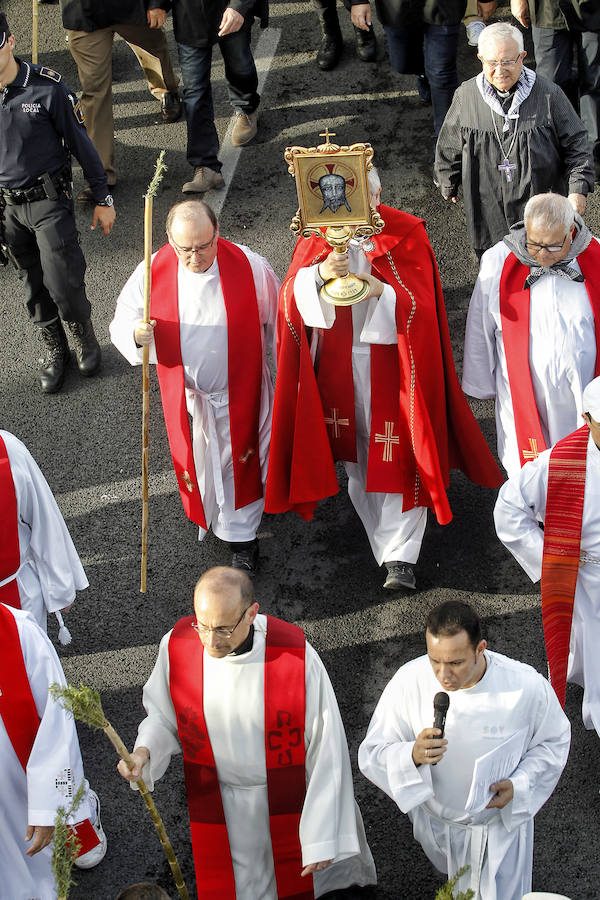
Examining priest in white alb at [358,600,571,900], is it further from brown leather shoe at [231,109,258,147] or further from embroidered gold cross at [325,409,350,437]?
brown leather shoe at [231,109,258,147]

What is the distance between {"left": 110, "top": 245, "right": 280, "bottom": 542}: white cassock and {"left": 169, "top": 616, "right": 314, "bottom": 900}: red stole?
1661mm

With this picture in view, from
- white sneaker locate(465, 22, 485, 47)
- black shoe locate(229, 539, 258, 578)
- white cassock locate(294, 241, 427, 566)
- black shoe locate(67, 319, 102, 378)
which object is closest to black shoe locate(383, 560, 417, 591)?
white cassock locate(294, 241, 427, 566)

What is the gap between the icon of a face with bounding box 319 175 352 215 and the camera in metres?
5.19

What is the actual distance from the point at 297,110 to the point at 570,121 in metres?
3.19

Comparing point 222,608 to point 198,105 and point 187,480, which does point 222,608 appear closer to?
point 187,480

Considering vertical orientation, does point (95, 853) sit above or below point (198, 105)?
below

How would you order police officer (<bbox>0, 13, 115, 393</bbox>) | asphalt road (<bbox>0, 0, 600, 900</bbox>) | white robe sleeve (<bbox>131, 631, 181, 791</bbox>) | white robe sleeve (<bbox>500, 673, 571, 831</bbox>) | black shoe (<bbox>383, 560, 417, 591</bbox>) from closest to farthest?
white robe sleeve (<bbox>500, 673, 571, 831</bbox>) → white robe sleeve (<bbox>131, 631, 181, 791</bbox>) → asphalt road (<bbox>0, 0, 600, 900</bbox>) → black shoe (<bbox>383, 560, 417, 591</bbox>) → police officer (<bbox>0, 13, 115, 393</bbox>)

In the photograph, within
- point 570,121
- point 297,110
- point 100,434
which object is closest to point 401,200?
point 297,110

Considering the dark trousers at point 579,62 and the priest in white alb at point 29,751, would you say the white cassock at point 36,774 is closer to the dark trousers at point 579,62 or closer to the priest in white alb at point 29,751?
the priest in white alb at point 29,751

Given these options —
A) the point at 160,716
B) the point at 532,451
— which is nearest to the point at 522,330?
the point at 532,451

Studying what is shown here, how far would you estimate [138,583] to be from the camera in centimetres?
630

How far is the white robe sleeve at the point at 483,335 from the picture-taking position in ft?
18.9

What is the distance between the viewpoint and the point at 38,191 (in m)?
6.77

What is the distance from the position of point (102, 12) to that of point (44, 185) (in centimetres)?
205
